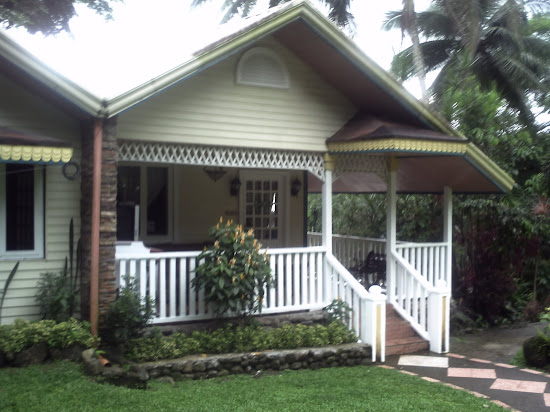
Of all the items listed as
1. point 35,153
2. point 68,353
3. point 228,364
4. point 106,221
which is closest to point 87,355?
point 68,353

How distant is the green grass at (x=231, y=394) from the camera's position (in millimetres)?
6250

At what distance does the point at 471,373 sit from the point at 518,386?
760mm

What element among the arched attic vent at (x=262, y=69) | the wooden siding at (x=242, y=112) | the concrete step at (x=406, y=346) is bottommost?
the concrete step at (x=406, y=346)

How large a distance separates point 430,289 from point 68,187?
18.9ft

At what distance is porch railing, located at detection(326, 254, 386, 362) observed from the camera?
8.95 meters

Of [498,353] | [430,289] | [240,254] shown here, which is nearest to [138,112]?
[240,254]

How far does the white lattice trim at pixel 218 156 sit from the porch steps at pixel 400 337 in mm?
2644

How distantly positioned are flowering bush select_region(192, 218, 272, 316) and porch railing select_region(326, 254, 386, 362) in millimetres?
1595

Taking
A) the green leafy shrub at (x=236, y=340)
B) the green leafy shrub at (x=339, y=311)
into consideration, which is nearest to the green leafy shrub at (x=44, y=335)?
the green leafy shrub at (x=236, y=340)

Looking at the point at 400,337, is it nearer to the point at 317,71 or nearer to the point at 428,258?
the point at 428,258

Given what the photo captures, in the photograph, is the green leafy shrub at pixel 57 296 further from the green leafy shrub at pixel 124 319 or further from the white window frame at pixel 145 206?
the white window frame at pixel 145 206

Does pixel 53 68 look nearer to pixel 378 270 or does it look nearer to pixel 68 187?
pixel 68 187

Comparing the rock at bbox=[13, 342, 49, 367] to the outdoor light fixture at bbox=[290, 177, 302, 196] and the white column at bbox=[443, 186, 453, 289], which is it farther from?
the white column at bbox=[443, 186, 453, 289]

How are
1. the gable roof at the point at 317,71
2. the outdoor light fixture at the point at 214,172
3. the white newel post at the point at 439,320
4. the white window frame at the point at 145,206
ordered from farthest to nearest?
the outdoor light fixture at the point at 214,172 < the white window frame at the point at 145,206 < the white newel post at the point at 439,320 < the gable roof at the point at 317,71
